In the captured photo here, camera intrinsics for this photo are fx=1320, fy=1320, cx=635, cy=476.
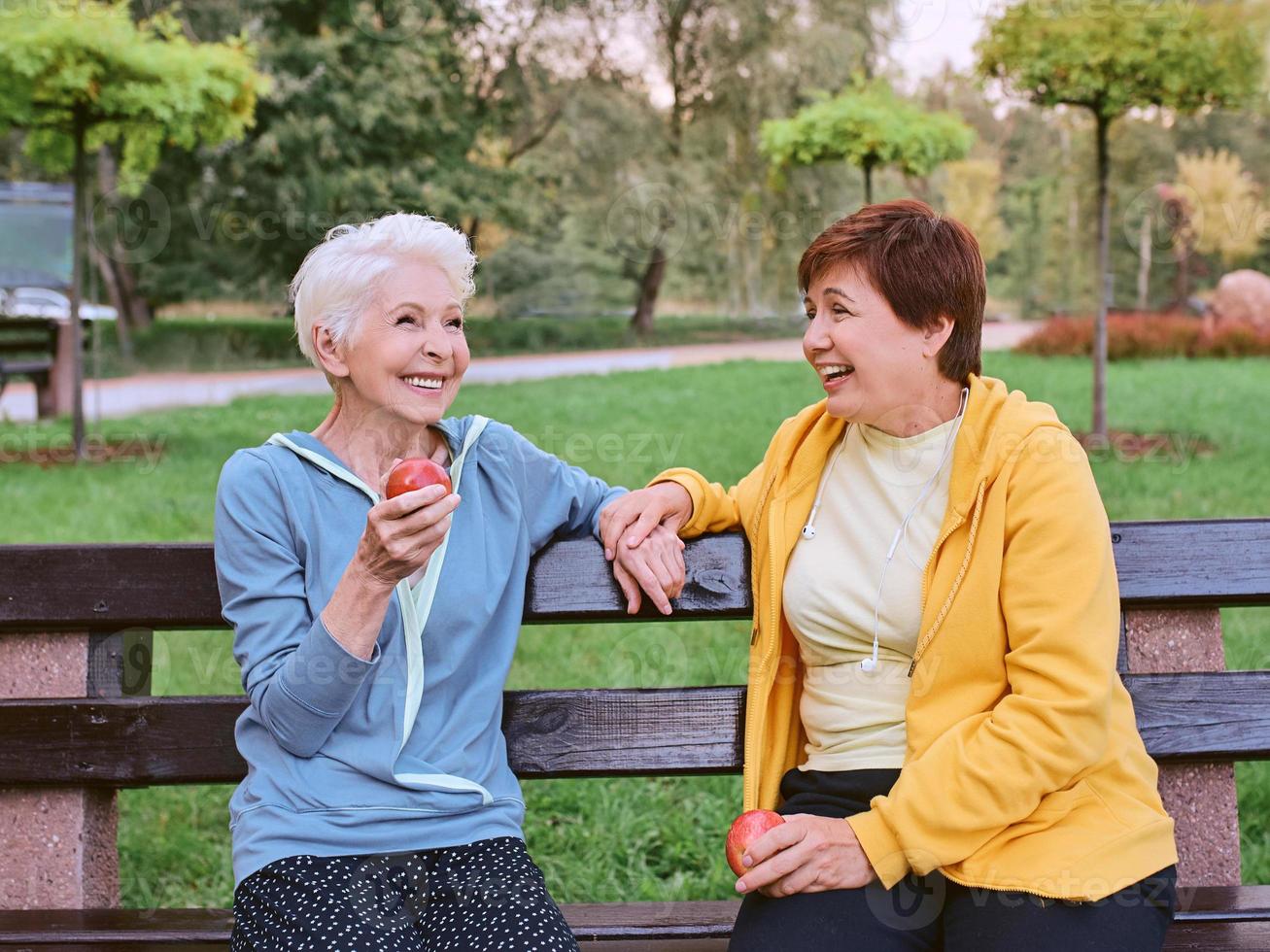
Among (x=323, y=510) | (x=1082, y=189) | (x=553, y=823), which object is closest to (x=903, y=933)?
(x=323, y=510)

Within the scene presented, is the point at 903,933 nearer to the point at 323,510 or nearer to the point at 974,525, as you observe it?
the point at 974,525

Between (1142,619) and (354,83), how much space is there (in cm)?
1909

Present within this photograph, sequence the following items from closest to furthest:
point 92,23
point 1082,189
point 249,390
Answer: point 92,23, point 249,390, point 1082,189

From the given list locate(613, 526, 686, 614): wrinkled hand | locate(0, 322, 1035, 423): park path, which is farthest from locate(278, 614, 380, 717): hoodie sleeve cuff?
locate(0, 322, 1035, 423): park path

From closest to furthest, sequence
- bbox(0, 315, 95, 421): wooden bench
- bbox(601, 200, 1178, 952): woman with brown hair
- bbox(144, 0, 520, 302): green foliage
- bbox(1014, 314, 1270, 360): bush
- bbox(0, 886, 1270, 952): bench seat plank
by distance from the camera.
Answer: bbox(601, 200, 1178, 952): woman with brown hair → bbox(0, 886, 1270, 952): bench seat plank → bbox(0, 315, 95, 421): wooden bench → bbox(1014, 314, 1270, 360): bush → bbox(144, 0, 520, 302): green foliage

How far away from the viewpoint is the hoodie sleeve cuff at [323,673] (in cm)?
194

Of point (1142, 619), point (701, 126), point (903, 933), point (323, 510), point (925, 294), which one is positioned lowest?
point (903, 933)

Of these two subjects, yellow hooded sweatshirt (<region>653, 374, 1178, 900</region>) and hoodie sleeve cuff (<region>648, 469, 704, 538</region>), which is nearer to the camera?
yellow hooded sweatshirt (<region>653, 374, 1178, 900</region>)

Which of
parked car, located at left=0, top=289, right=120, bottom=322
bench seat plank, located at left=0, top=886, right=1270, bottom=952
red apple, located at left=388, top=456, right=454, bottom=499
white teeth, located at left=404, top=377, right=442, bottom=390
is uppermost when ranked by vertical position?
parked car, located at left=0, top=289, right=120, bottom=322

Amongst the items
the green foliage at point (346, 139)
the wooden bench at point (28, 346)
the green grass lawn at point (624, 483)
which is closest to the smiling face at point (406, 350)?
the green grass lawn at point (624, 483)

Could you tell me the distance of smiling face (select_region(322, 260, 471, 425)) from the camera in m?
2.18

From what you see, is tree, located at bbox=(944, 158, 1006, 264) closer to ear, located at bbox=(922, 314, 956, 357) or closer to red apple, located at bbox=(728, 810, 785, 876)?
ear, located at bbox=(922, 314, 956, 357)

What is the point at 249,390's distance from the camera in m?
15.3

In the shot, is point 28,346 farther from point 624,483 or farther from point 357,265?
point 357,265
